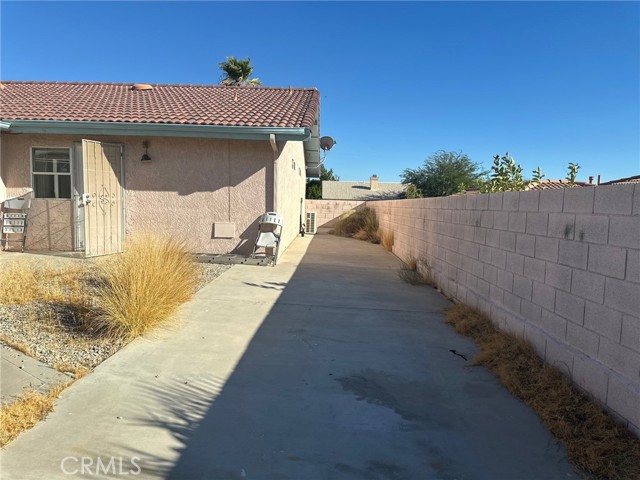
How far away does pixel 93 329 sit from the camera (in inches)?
200

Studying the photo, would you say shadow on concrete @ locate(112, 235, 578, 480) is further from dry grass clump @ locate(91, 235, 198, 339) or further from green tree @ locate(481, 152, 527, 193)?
green tree @ locate(481, 152, 527, 193)

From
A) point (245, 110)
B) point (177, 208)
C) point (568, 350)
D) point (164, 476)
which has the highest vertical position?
point (245, 110)

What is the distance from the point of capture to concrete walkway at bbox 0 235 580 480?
9.47 ft

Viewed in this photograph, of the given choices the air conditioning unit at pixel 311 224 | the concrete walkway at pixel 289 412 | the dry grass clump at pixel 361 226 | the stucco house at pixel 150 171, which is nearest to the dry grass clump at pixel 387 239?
the dry grass clump at pixel 361 226

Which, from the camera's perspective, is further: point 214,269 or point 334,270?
point 334,270

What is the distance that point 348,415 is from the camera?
11.7 feet

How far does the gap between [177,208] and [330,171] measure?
57.8 m

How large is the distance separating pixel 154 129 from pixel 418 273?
6.61 meters

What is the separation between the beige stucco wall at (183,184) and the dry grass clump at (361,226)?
333 inches

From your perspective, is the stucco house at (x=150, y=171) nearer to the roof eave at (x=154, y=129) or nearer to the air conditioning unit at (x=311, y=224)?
the roof eave at (x=154, y=129)

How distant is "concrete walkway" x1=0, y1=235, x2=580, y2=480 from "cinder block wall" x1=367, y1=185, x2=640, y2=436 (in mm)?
619

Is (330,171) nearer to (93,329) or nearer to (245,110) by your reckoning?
(245,110)

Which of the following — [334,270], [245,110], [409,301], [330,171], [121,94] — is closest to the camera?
[409,301]

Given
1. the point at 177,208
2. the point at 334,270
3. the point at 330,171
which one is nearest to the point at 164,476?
the point at 334,270
